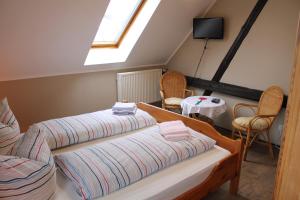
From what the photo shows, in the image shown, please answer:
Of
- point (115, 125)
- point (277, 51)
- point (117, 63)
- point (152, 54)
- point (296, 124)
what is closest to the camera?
point (296, 124)

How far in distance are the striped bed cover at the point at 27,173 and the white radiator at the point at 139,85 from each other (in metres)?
2.59

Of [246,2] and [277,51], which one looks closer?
[277,51]

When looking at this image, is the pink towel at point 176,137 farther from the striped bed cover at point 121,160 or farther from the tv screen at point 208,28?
the tv screen at point 208,28

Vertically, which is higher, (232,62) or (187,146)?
(232,62)

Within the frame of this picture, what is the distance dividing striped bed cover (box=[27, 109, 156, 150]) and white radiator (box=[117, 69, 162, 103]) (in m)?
1.37

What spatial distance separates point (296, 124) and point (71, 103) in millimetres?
3330

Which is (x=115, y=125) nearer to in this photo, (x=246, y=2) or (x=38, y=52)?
(x=38, y=52)

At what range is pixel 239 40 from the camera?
3.65 meters

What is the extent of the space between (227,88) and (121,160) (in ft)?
8.40

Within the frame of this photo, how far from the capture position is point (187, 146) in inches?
82.7

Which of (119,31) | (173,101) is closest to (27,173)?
(173,101)

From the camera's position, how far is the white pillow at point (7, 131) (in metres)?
1.63

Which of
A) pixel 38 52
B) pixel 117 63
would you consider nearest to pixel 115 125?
pixel 38 52

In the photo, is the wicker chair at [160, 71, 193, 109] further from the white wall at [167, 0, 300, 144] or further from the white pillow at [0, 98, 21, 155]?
the white pillow at [0, 98, 21, 155]
